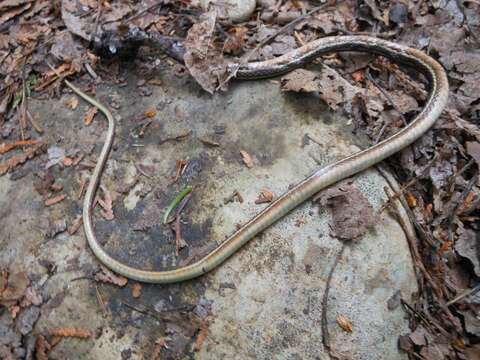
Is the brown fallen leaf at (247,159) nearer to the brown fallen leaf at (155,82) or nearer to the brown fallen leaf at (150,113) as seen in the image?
the brown fallen leaf at (150,113)

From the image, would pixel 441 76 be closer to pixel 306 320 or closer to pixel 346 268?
pixel 346 268

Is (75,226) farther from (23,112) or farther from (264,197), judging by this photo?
(264,197)

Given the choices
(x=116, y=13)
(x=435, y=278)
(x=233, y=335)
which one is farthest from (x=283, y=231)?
(x=116, y=13)

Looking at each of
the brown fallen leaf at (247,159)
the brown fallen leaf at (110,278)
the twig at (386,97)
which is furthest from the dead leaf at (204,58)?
the brown fallen leaf at (110,278)

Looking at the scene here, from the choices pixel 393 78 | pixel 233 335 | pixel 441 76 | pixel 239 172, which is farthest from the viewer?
pixel 393 78

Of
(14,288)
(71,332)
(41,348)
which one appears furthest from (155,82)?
(41,348)

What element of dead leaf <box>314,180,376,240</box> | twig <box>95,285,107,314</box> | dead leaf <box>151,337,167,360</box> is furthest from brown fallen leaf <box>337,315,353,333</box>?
twig <box>95,285,107,314</box>
